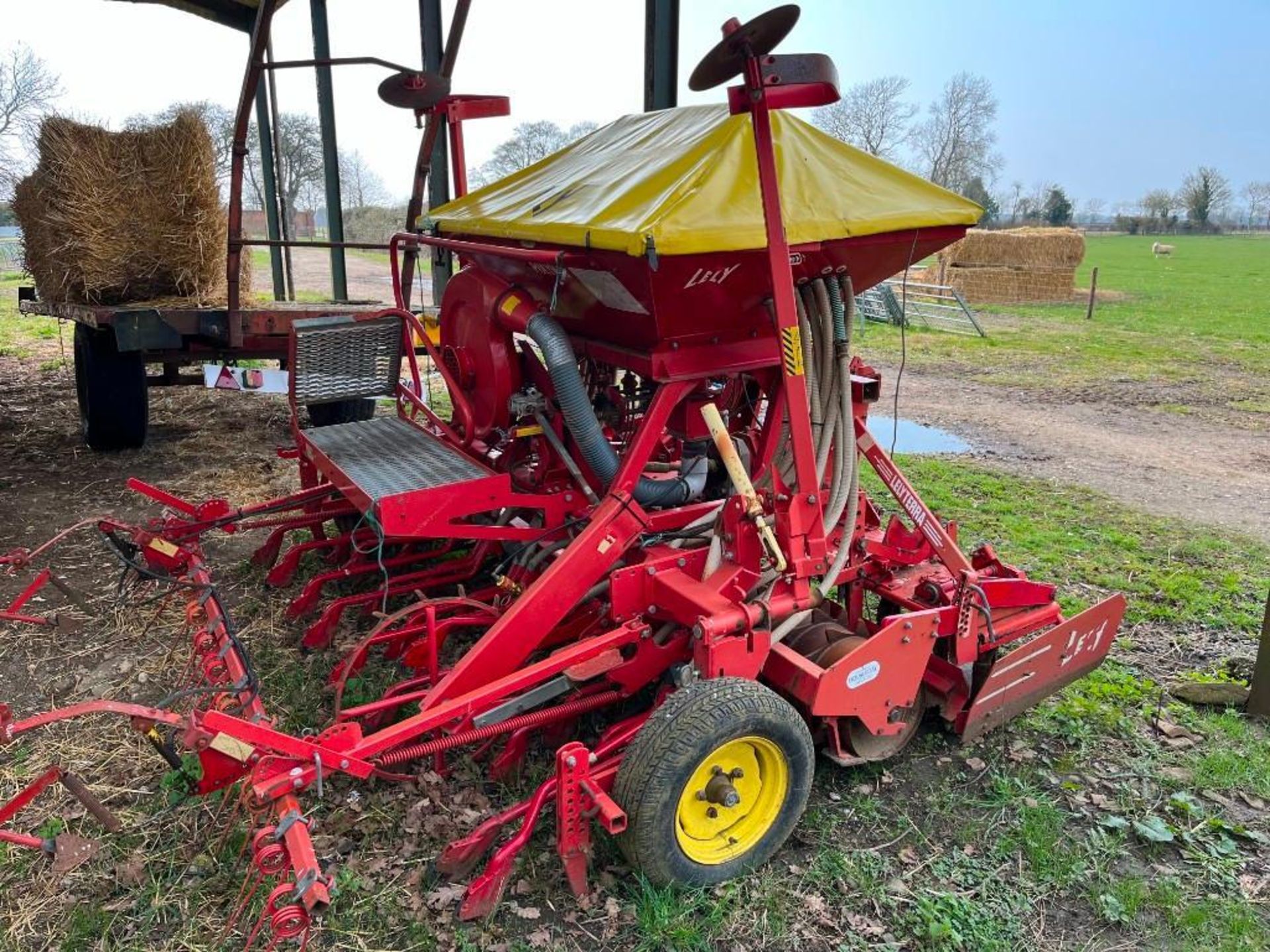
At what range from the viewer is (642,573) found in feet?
10.4

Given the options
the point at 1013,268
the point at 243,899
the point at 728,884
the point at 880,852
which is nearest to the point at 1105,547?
the point at 880,852

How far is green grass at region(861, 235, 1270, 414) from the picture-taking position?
36.8 ft

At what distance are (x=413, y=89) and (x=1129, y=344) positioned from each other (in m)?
12.5

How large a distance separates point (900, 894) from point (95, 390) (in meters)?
6.58

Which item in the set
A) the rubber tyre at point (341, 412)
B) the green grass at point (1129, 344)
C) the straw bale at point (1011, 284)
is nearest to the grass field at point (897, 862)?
the rubber tyre at point (341, 412)

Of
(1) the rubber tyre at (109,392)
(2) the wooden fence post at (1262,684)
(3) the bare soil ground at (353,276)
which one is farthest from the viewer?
(3) the bare soil ground at (353,276)

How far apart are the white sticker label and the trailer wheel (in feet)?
0.76

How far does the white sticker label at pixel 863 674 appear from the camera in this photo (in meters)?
2.96

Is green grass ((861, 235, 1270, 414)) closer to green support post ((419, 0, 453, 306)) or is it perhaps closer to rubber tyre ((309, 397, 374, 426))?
green support post ((419, 0, 453, 306))

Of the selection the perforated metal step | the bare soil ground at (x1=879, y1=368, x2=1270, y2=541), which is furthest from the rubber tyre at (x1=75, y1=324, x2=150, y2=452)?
the bare soil ground at (x1=879, y1=368, x2=1270, y2=541)

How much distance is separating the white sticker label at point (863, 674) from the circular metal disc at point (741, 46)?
1.86m

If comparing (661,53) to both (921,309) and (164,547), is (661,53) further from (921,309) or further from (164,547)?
(921,309)

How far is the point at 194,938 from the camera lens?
2578 mm

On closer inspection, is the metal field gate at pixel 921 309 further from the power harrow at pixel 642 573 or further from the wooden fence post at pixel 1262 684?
the power harrow at pixel 642 573
